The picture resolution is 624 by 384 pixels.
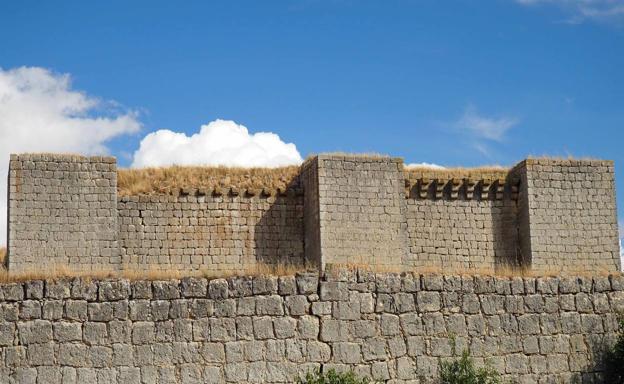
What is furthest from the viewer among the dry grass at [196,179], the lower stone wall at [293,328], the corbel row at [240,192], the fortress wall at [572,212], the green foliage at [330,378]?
the fortress wall at [572,212]

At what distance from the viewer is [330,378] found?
13.1m

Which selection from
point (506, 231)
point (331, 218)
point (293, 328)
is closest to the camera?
point (293, 328)

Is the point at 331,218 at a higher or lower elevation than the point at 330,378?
higher

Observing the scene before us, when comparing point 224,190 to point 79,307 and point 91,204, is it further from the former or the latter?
point 79,307

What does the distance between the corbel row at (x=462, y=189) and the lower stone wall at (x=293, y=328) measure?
13.6 meters

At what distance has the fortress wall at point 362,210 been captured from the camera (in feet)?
85.4

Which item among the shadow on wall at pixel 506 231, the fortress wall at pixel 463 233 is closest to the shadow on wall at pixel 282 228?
the fortress wall at pixel 463 233

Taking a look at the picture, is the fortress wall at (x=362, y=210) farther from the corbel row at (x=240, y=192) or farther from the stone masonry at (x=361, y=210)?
the corbel row at (x=240, y=192)

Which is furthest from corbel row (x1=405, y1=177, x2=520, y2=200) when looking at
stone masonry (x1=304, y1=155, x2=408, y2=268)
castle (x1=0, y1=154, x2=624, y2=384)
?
castle (x1=0, y1=154, x2=624, y2=384)

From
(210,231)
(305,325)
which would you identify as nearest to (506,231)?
(210,231)

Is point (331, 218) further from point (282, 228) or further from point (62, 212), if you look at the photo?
point (62, 212)

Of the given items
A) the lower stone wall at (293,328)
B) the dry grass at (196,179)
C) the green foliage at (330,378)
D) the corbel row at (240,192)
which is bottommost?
the green foliage at (330,378)

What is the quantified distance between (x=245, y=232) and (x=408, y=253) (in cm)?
418

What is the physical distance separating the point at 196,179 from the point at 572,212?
9853mm
